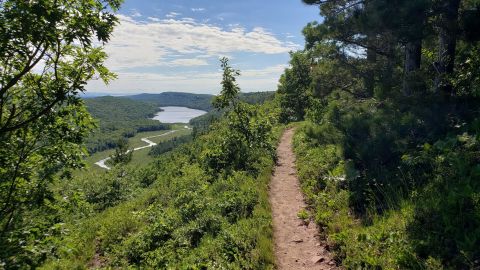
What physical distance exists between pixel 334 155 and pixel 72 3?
9780 millimetres

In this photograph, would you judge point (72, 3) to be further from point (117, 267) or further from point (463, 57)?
point (463, 57)

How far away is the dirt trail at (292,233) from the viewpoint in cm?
693

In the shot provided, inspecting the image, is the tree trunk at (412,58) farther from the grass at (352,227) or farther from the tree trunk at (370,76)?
the grass at (352,227)

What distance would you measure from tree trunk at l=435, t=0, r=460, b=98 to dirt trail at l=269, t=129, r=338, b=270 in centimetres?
531

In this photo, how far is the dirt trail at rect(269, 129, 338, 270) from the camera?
6926mm

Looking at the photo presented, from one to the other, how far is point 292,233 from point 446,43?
Result: 713 cm

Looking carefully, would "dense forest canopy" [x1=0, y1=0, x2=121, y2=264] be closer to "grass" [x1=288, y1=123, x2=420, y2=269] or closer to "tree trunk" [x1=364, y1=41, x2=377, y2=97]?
"grass" [x1=288, y1=123, x2=420, y2=269]

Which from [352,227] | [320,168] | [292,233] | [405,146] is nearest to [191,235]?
[292,233]

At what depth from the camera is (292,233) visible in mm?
8414

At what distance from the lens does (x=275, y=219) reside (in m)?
9.34

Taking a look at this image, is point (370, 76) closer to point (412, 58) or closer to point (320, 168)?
point (412, 58)

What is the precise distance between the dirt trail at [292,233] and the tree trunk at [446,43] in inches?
209

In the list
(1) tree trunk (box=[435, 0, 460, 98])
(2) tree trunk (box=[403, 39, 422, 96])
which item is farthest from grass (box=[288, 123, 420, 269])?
(1) tree trunk (box=[435, 0, 460, 98])

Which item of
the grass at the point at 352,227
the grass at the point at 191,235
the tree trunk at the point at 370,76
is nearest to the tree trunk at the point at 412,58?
the tree trunk at the point at 370,76
